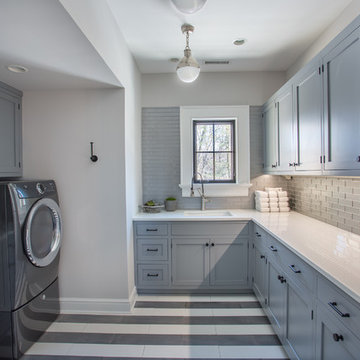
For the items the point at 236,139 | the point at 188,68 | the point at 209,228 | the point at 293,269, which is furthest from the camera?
the point at 236,139

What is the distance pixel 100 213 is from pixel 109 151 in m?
0.62

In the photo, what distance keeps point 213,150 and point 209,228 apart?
3.67 ft

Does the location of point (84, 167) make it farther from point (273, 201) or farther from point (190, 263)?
point (273, 201)

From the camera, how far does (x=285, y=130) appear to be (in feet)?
7.84

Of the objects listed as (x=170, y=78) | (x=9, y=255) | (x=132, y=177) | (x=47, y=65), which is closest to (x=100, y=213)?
(x=132, y=177)

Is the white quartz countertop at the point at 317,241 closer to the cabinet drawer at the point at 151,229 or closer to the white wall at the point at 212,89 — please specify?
Result: the cabinet drawer at the point at 151,229

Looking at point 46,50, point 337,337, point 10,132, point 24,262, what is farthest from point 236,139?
point 24,262

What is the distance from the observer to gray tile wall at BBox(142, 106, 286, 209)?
3.10 meters

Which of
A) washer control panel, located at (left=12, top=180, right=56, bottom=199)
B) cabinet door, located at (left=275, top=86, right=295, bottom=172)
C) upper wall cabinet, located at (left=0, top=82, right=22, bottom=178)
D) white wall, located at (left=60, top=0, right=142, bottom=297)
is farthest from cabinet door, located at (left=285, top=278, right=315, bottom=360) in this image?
upper wall cabinet, located at (left=0, top=82, right=22, bottom=178)

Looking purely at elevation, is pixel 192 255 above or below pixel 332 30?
below

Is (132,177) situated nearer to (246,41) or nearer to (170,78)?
(170,78)

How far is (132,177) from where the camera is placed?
8.54ft

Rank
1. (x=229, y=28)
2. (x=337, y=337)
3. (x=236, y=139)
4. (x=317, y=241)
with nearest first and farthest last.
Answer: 1. (x=337, y=337)
2. (x=317, y=241)
3. (x=229, y=28)
4. (x=236, y=139)

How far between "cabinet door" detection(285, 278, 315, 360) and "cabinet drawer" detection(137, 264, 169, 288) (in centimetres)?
132
